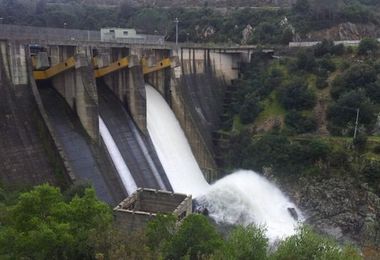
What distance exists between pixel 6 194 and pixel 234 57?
28.7 m

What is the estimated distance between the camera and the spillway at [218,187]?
30.2 meters

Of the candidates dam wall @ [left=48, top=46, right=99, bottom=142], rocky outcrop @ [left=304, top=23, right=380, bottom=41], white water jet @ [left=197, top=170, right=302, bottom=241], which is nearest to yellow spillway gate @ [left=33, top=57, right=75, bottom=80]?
dam wall @ [left=48, top=46, right=99, bottom=142]

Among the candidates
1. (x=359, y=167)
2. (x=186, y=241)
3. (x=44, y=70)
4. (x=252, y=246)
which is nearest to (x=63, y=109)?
(x=44, y=70)

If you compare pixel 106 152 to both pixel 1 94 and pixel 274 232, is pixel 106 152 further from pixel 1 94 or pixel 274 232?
pixel 274 232

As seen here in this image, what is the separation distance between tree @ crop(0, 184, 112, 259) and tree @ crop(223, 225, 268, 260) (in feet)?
13.0

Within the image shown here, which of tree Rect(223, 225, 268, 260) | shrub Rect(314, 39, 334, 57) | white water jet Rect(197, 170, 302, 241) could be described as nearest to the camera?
tree Rect(223, 225, 268, 260)

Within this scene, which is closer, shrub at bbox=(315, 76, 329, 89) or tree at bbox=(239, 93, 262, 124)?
tree at bbox=(239, 93, 262, 124)

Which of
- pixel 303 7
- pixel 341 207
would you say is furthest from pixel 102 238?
pixel 303 7

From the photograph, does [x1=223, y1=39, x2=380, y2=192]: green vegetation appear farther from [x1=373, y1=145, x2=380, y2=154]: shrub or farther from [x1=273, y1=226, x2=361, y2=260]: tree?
[x1=273, y1=226, x2=361, y2=260]: tree

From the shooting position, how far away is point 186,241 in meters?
17.1

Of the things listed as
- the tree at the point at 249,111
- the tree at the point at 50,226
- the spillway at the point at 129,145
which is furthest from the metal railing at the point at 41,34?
the tree at the point at 249,111

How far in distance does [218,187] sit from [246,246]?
53.2 ft

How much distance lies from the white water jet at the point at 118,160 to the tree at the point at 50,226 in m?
9.96

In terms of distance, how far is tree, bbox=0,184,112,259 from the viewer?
14688mm
